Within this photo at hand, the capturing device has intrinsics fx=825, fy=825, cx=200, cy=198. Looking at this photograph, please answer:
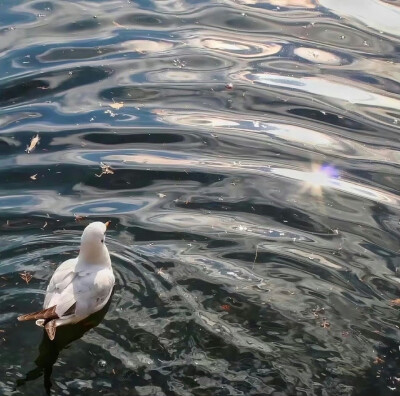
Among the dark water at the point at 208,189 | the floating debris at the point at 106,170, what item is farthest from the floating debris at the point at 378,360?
the floating debris at the point at 106,170

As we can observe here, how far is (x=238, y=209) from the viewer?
692cm

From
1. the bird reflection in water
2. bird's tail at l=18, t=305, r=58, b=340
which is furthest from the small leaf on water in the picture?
bird's tail at l=18, t=305, r=58, b=340

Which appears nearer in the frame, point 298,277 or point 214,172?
point 298,277

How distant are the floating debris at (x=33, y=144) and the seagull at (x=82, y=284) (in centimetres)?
180

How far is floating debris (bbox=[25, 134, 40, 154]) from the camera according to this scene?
751 centimetres

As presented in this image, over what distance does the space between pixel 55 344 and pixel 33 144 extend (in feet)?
8.29

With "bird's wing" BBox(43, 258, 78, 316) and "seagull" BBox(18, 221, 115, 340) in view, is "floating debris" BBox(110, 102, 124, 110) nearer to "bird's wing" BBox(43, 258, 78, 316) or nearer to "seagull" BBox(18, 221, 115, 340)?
"seagull" BBox(18, 221, 115, 340)

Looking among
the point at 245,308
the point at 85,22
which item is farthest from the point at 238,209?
the point at 85,22

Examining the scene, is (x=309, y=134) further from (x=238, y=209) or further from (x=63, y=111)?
(x=63, y=111)

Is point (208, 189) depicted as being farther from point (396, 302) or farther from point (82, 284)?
point (396, 302)

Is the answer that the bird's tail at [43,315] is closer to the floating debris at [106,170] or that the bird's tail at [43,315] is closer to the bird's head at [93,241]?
the bird's head at [93,241]

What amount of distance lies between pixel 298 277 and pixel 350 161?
1895 mm

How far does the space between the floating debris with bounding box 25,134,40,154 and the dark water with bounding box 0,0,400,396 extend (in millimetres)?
45

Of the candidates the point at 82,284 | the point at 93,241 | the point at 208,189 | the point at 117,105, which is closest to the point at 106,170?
the point at 208,189
